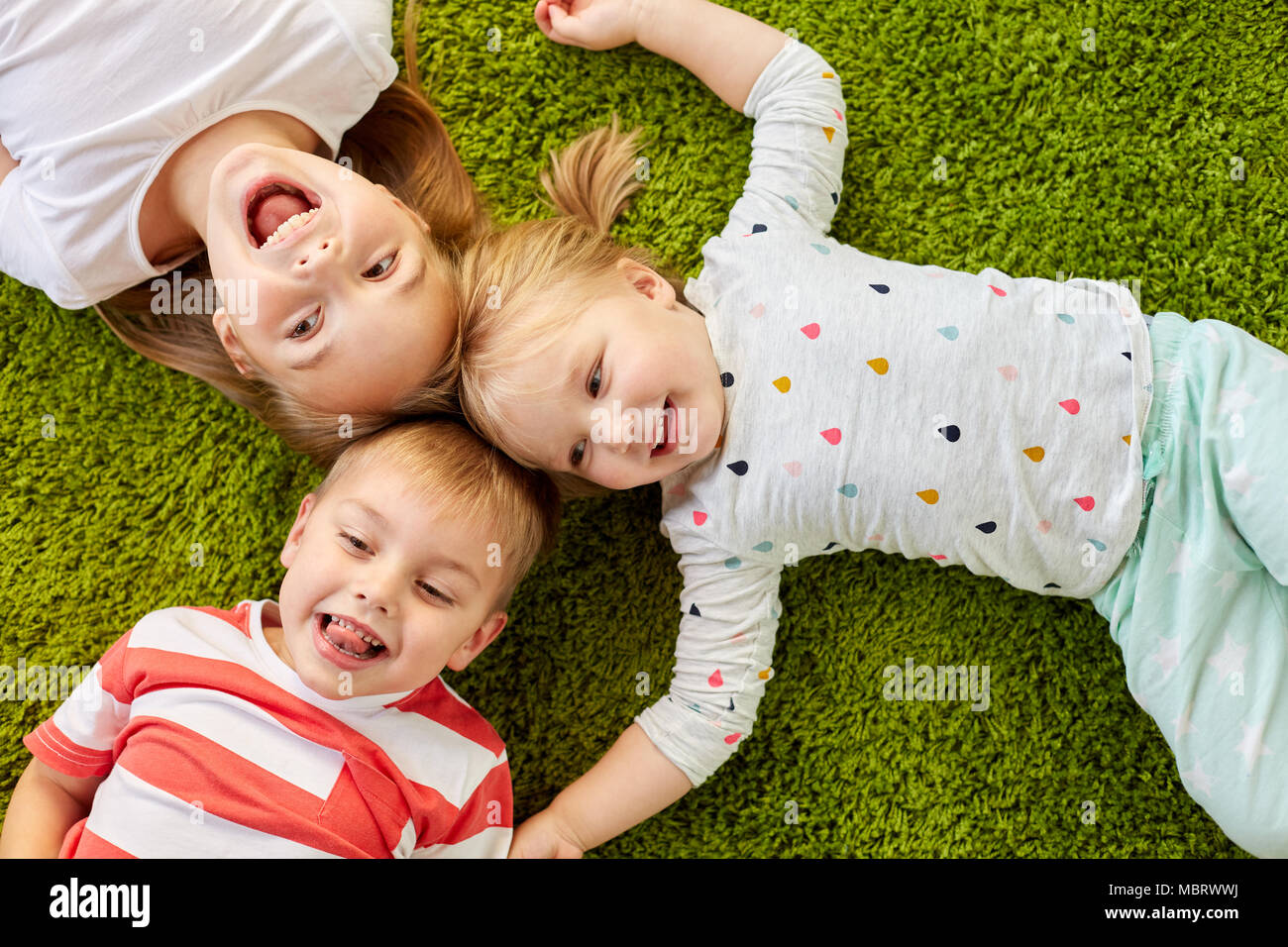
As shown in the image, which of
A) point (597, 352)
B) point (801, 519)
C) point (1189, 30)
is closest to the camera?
point (597, 352)

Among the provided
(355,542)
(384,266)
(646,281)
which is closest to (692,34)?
(646,281)

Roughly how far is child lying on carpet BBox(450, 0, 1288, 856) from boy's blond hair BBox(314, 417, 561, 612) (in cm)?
3

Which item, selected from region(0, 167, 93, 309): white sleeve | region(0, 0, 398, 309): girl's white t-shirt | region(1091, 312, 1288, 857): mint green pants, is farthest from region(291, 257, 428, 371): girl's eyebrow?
region(1091, 312, 1288, 857): mint green pants

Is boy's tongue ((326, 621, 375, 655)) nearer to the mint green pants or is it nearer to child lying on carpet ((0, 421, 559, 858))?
child lying on carpet ((0, 421, 559, 858))

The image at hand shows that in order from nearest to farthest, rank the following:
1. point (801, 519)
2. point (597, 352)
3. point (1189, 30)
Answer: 1. point (597, 352)
2. point (801, 519)
3. point (1189, 30)

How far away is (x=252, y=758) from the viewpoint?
1.11m

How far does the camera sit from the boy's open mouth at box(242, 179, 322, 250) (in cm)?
110

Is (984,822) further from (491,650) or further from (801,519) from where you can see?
(491,650)

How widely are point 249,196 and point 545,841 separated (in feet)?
2.79
